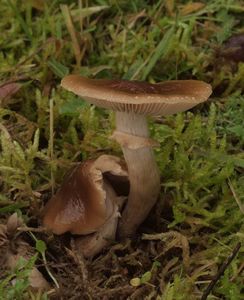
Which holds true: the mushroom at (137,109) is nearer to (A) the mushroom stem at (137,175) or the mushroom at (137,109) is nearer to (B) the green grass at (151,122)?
(A) the mushroom stem at (137,175)

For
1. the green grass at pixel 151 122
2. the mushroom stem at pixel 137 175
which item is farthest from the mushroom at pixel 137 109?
the green grass at pixel 151 122

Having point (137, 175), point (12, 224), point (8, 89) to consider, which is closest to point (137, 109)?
point (137, 175)

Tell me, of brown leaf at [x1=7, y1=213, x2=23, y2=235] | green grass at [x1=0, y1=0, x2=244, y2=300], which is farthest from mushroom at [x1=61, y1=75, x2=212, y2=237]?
Answer: brown leaf at [x1=7, y1=213, x2=23, y2=235]

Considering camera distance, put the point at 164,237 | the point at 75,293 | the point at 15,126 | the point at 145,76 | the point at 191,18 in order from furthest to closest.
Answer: the point at 191,18
the point at 145,76
the point at 15,126
the point at 164,237
the point at 75,293

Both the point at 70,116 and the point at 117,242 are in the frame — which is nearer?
the point at 117,242

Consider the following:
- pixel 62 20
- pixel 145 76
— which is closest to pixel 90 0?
pixel 62 20

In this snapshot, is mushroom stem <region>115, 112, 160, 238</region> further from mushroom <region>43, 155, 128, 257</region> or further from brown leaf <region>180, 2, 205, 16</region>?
brown leaf <region>180, 2, 205, 16</region>

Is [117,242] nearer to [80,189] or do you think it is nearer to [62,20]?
[80,189]
